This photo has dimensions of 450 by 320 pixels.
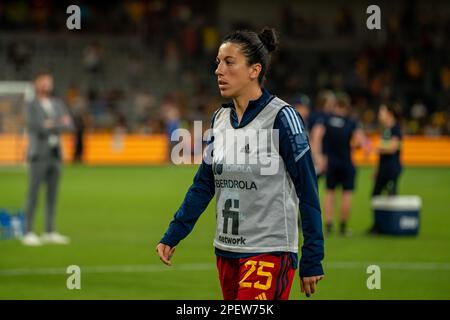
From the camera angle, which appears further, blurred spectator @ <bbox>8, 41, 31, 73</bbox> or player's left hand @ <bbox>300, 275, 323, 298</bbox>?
blurred spectator @ <bbox>8, 41, 31, 73</bbox>

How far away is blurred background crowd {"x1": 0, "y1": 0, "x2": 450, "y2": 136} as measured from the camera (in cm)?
4403

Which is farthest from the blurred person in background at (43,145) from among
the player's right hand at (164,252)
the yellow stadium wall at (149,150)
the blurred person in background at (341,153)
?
the yellow stadium wall at (149,150)

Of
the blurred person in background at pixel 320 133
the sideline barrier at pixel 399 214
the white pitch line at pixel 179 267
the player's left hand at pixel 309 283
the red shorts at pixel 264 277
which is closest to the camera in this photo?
the player's left hand at pixel 309 283

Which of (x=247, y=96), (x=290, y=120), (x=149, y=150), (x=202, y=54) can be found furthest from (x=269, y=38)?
(x=202, y=54)

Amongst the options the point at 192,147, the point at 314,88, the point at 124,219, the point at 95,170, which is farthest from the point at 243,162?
the point at 314,88

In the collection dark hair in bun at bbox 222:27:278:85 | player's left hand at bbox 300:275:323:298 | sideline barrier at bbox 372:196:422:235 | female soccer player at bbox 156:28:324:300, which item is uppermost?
dark hair in bun at bbox 222:27:278:85

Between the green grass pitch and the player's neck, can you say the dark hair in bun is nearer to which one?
the player's neck

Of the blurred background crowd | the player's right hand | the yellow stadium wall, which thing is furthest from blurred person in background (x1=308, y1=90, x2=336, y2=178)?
the blurred background crowd

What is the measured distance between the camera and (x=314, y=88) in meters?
46.6

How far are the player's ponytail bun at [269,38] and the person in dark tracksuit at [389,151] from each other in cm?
1159

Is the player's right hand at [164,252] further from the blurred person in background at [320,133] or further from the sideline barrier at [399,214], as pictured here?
the sideline barrier at [399,214]

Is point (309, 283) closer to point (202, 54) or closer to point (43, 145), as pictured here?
point (43, 145)

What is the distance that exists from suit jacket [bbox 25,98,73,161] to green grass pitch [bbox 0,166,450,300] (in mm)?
1549

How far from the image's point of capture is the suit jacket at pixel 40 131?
1672 cm
